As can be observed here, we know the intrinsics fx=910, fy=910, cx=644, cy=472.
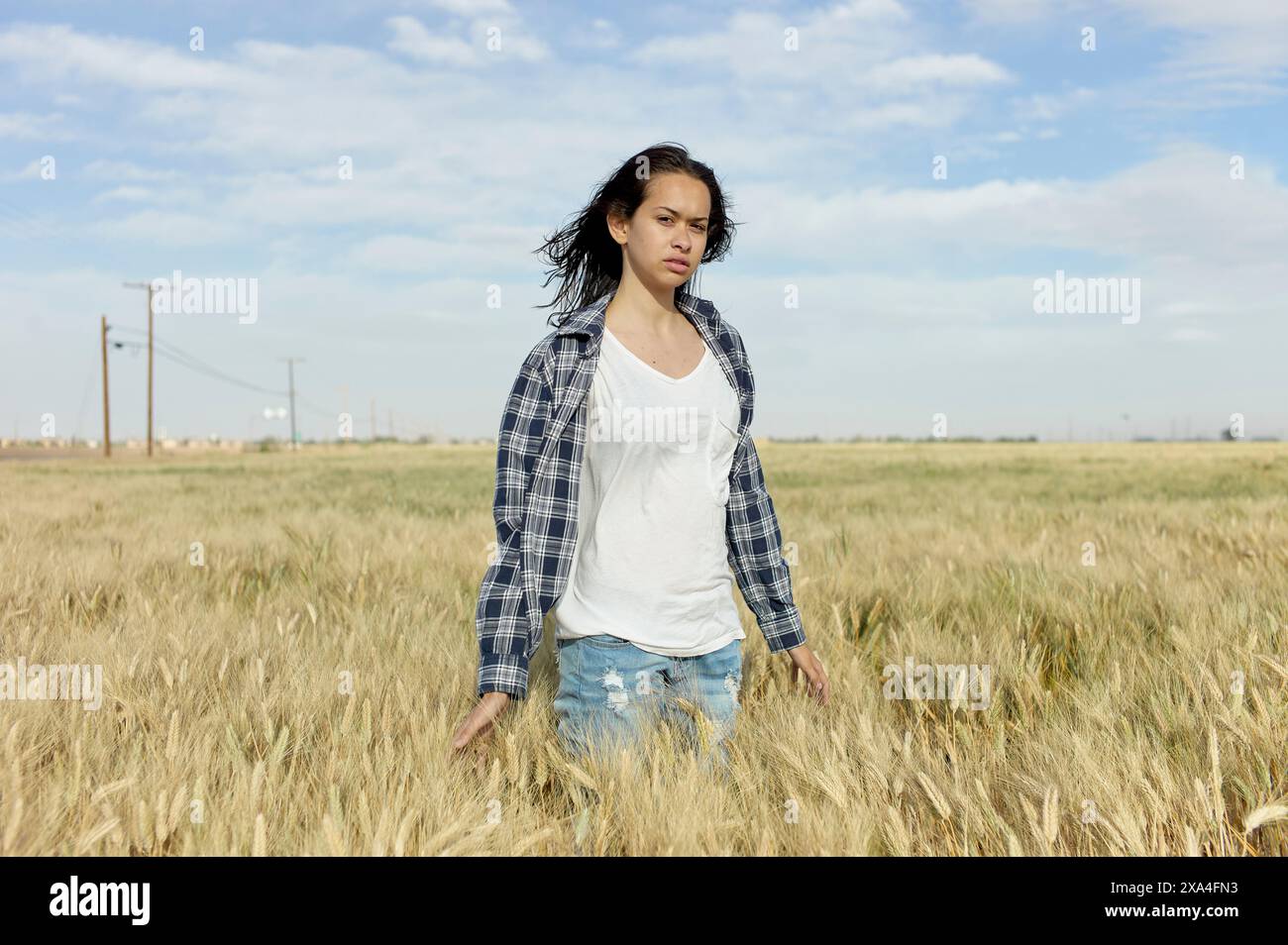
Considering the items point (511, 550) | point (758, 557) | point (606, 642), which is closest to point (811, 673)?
point (758, 557)

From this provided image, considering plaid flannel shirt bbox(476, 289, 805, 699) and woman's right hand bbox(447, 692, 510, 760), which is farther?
plaid flannel shirt bbox(476, 289, 805, 699)

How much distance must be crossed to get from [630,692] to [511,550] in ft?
1.58

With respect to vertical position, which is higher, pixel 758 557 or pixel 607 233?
pixel 607 233

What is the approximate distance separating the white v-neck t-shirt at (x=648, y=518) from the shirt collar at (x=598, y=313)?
6 cm

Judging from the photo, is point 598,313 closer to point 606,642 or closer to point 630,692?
point 606,642

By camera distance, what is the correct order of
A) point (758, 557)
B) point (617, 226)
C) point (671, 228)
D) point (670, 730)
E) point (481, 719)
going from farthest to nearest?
point (758, 557) → point (617, 226) → point (671, 228) → point (670, 730) → point (481, 719)

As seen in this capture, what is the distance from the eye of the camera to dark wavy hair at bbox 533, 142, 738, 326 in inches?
99.7

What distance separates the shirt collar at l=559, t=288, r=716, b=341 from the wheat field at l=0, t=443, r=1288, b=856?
104 centimetres

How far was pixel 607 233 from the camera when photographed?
109 inches

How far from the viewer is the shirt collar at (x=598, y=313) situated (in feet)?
8.10

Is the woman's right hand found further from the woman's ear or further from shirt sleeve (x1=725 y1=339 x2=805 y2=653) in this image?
the woman's ear

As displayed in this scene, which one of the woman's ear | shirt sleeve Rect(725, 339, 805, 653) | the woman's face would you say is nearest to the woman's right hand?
shirt sleeve Rect(725, 339, 805, 653)
